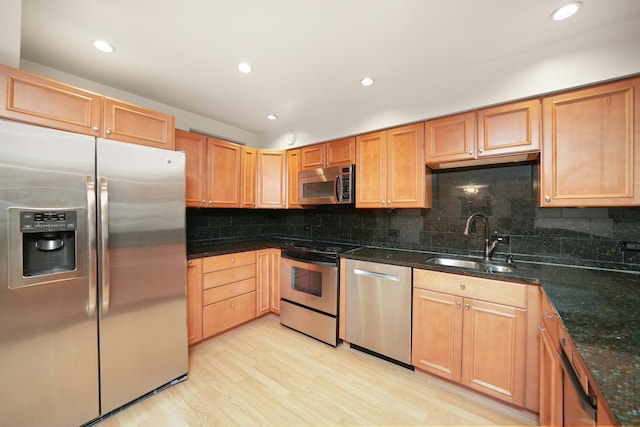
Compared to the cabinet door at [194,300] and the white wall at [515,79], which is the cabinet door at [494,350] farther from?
the cabinet door at [194,300]

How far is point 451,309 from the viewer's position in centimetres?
186

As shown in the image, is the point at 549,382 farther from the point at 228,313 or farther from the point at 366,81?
the point at 228,313

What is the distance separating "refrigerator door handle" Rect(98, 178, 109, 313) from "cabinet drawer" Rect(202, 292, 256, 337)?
1034 mm

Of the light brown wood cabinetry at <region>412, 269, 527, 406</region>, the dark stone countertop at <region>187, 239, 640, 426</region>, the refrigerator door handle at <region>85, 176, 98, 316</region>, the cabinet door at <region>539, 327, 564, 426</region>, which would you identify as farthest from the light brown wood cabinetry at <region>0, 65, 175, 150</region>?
the cabinet door at <region>539, 327, 564, 426</region>

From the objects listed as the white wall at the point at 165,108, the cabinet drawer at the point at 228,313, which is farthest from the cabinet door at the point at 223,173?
the cabinet drawer at the point at 228,313

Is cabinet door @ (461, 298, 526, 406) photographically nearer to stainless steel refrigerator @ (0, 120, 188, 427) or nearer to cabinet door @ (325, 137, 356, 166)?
cabinet door @ (325, 137, 356, 166)

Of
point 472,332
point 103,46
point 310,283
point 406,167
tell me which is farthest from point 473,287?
point 103,46

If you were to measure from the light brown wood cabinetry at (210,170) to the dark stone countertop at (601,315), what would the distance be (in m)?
1.90

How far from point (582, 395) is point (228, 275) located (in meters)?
2.64

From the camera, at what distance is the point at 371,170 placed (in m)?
2.59

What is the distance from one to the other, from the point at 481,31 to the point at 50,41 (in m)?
2.99

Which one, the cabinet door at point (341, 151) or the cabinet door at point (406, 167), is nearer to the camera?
the cabinet door at point (406, 167)

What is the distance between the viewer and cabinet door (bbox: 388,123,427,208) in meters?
2.29

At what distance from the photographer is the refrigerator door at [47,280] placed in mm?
1285
